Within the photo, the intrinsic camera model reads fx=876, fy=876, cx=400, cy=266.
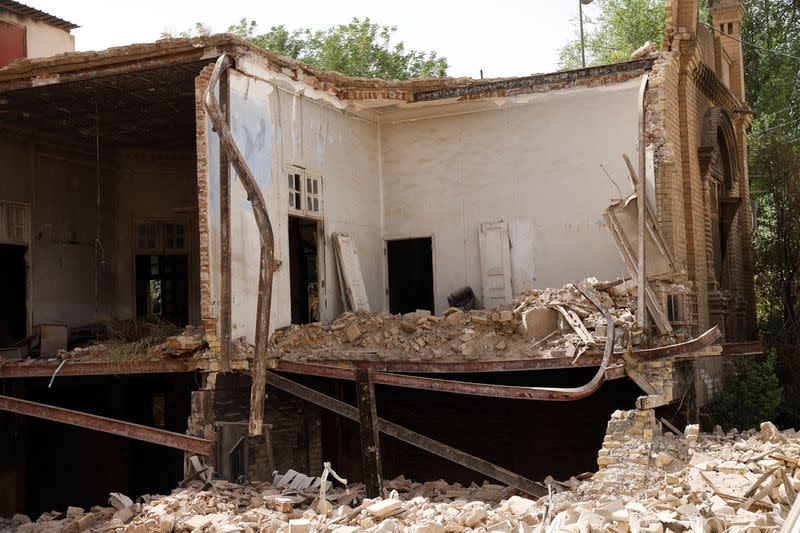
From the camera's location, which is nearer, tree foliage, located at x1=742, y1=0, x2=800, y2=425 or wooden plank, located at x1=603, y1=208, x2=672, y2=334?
wooden plank, located at x1=603, y1=208, x2=672, y2=334

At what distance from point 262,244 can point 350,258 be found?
4.13 metres

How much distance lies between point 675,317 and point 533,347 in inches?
107

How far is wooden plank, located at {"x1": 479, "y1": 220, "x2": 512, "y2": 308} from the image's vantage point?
15.2 meters

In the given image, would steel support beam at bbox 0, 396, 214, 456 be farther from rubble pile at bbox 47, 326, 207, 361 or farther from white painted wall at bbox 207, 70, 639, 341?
white painted wall at bbox 207, 70, 639, 341

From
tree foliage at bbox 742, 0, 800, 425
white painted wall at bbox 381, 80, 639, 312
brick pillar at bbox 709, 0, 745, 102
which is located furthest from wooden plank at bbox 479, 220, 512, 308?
brick pillar at bbox 709, 0, 745, 102

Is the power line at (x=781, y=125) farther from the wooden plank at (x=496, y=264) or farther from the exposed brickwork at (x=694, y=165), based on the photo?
the wooden plank at (x=496, y=264)

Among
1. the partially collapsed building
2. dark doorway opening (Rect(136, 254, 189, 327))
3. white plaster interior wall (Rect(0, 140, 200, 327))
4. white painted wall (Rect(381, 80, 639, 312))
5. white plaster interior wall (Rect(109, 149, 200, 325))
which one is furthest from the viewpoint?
dark doorway opening (Rect(136, 254, 189, 327))

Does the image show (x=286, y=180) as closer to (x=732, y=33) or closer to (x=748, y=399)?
(x=748, y=399)

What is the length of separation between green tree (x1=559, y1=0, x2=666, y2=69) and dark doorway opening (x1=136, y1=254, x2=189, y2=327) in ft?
56.6

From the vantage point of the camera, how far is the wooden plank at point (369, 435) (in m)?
10.6

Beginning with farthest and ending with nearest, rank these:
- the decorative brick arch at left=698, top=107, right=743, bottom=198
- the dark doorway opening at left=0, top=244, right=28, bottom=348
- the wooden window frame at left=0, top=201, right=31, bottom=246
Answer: the decorative brick arch at left=698, top=107, right=743, bottom=198 < the dark doorway opening at left=0, top=244, right=28, bottom=348 < the wooden window frame at left=0, top=201, right=31, bottom=246

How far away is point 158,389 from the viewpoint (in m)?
16.5

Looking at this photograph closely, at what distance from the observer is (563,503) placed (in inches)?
321

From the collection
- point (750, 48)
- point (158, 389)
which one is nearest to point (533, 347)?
point (158, 389)
